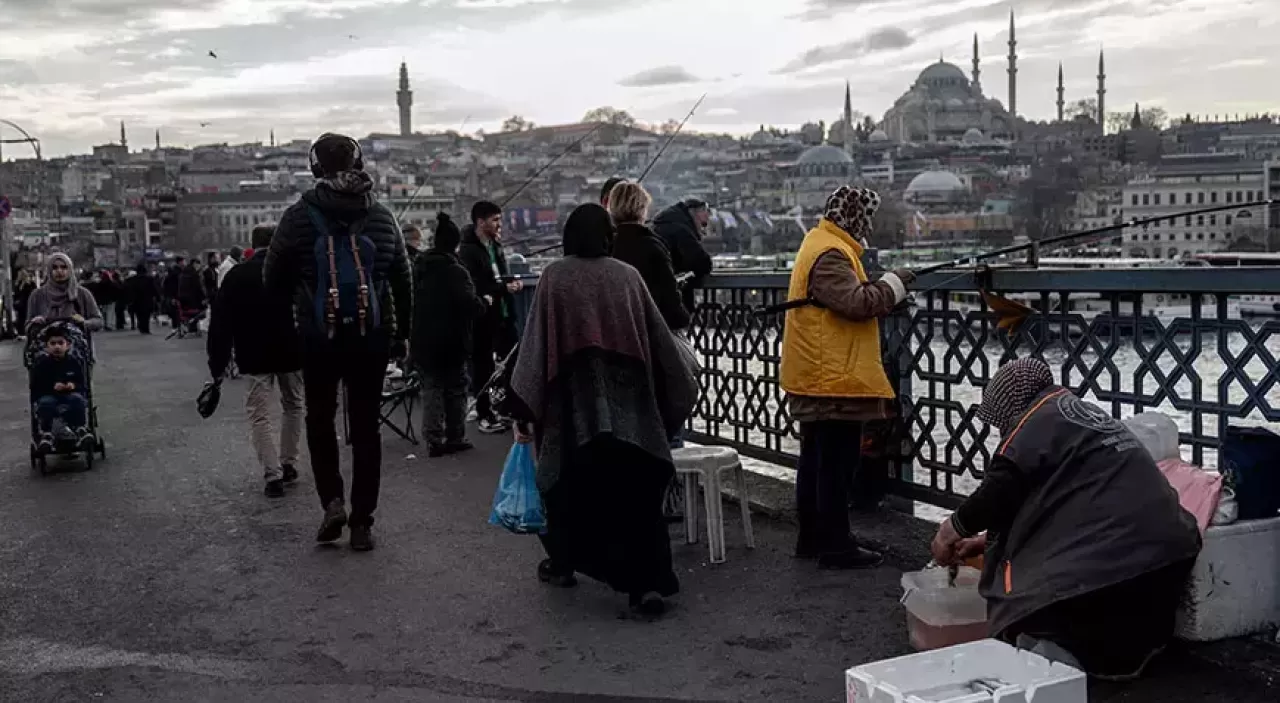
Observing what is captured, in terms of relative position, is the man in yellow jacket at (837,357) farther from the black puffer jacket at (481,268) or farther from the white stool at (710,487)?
the black puffer jacket at (481,268)

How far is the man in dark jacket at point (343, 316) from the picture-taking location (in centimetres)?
646

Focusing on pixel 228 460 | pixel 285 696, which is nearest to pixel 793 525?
pixel 285 696

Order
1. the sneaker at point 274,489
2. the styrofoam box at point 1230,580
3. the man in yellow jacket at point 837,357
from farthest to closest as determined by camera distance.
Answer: the sneaker at point 274,489 < the man in yellow jacket at point 837,357 < the styrofoam box at point 1230,580

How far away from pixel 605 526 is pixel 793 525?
163 cm

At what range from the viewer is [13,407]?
14.7 meters

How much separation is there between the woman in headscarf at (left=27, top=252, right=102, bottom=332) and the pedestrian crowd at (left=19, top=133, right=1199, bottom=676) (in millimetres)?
4418

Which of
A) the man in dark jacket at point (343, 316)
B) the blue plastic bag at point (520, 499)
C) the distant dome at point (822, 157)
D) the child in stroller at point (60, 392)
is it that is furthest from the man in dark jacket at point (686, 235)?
the distant dome at point (822, 157)

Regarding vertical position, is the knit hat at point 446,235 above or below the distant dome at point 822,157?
below

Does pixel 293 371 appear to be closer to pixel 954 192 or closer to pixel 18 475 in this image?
pixel 18 475

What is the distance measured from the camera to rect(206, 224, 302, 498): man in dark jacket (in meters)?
8.58

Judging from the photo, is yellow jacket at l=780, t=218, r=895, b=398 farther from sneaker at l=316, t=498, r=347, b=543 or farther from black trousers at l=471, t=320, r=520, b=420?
black trousers at l=471, t=320, r=520, b=420

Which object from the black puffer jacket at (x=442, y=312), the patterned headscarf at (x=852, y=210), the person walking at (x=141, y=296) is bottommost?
the person walking at (x=141, y=296)

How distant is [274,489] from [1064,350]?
4680 millimetres

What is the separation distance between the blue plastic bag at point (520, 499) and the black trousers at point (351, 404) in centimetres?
93
